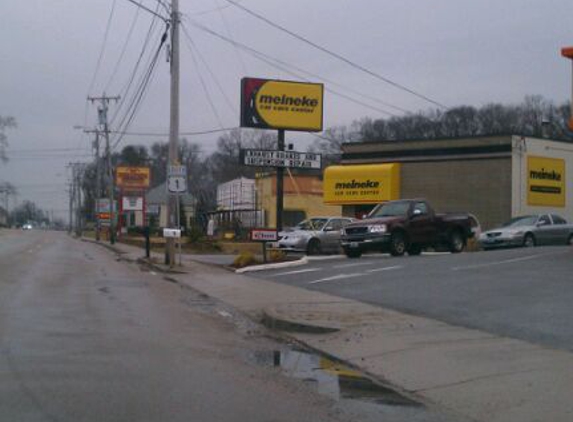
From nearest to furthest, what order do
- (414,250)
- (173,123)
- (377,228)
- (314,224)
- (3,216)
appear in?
(377,228)
(414,250)
(173,123)
(314,224)
(3,216)

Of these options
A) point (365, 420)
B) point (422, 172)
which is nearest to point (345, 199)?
point (422, 172)

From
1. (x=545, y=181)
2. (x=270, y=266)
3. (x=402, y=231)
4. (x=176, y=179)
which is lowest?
(x=270, y=266)

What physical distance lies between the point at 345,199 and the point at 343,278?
88.8 ft

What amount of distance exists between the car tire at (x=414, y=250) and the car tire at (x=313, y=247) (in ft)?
15.2

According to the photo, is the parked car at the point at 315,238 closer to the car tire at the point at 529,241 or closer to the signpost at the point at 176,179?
the signpost at the point at 176,179

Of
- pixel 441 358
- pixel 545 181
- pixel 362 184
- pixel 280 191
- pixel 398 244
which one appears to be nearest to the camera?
pixel 441 358

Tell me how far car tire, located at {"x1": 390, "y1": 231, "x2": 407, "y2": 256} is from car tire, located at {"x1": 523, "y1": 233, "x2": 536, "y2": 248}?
22.5ft

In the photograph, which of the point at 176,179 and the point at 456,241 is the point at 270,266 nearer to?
the point at 176,179

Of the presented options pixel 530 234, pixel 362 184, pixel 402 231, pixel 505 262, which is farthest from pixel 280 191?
pixel 362 184

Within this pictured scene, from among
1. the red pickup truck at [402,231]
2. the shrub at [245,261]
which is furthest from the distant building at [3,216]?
the red pickup truck at [402,231]

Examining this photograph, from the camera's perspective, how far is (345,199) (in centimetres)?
4788

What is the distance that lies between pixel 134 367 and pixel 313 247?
72.0ft

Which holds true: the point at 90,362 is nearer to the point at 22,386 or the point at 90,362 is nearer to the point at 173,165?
the point at 22,386

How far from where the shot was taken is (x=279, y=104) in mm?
35312
